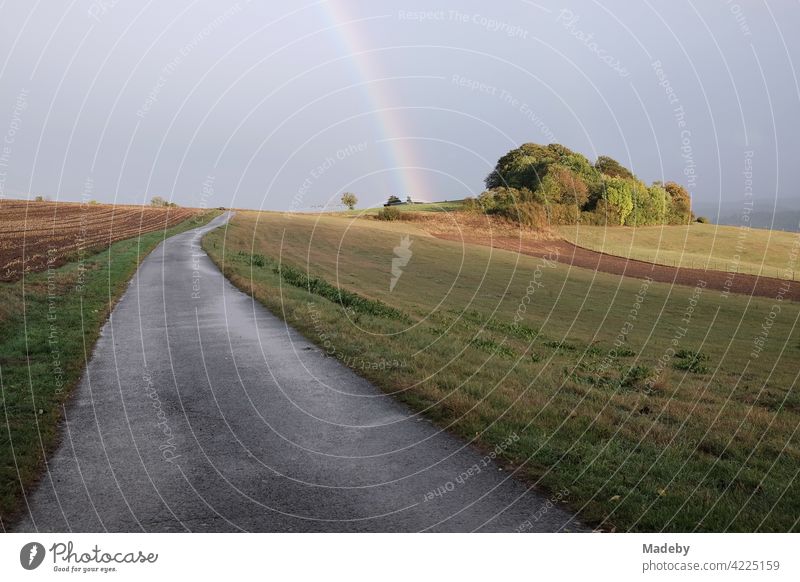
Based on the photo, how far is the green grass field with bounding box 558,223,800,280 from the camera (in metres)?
76.6

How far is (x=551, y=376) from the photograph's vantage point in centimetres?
1292

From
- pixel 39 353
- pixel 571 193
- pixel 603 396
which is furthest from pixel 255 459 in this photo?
pixel 571 193

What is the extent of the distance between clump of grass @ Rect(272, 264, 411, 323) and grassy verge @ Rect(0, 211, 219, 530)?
774 centimetres

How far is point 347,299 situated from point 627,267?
2187 inches

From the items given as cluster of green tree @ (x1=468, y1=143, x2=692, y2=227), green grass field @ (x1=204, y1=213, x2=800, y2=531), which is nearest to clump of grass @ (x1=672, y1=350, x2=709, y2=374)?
green grass field @ (x1=204, y1=213, x2=800, y2=531)

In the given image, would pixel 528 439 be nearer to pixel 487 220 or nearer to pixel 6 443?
pixel 6 443

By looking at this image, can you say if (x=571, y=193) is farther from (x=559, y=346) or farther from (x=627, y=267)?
(x=559, y=346)

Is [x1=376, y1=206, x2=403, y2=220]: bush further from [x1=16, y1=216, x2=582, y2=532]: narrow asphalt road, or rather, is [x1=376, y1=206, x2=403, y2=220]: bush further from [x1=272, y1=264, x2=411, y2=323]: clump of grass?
[x1=16, y1=216, x2=582, y2=532]: narrow asphalt road

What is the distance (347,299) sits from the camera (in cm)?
2355

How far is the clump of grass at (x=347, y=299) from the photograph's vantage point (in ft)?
67.9

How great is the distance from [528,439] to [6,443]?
24.5ft

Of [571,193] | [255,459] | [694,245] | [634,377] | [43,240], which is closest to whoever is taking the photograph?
[255,459]
